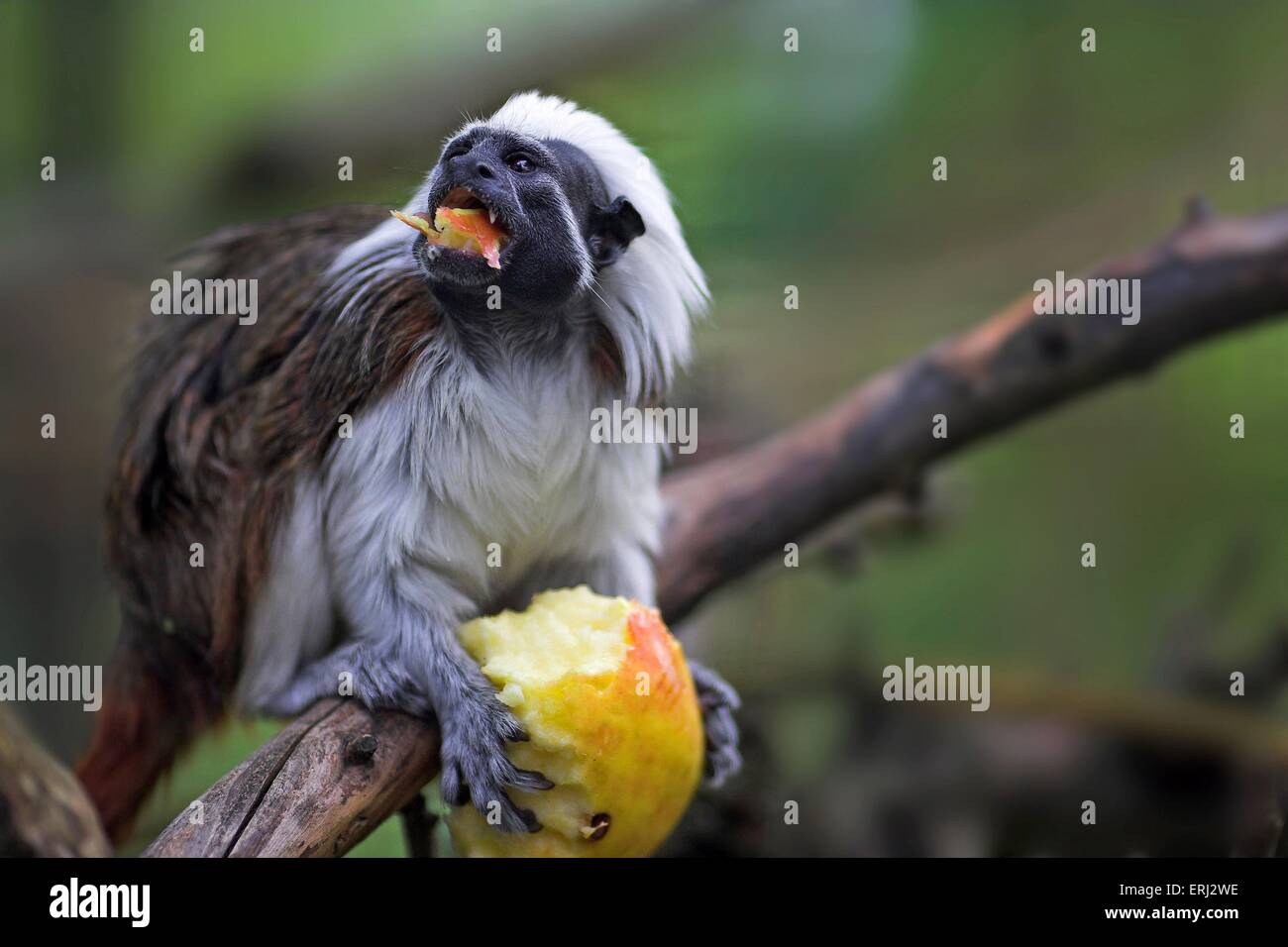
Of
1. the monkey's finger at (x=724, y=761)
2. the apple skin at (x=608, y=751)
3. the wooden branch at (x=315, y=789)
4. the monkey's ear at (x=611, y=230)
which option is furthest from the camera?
the monkey's finger at (x=724, y=761)

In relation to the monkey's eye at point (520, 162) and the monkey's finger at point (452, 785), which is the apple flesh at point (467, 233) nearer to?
the monkey's eye at point (520, 162)

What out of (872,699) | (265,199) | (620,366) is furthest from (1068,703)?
(265,199)

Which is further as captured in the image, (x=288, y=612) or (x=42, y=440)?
(x=42, y=440)

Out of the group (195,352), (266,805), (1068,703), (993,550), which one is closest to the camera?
(266,805)

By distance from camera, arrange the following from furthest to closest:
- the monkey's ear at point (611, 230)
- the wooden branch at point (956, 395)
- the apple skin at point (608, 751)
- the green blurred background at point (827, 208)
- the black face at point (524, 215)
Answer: the green blurred background at point (827, 208), the wooden branch at point (956, 395), the monkey's ear at point (611, 230), the black face at point (524, 215), the apple skin at point (608, 751)

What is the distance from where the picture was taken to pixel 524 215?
5.31 feet

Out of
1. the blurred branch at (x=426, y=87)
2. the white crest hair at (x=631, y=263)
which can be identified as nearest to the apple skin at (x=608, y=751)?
the white crest hair at (x=631, y=263)

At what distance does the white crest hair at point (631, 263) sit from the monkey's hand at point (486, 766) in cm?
58

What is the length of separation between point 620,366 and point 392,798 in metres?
0.77

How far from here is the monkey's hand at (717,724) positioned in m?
1.96

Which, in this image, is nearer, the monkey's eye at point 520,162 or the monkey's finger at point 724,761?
the monkey's eye at point 520,162

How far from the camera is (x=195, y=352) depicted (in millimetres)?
1955

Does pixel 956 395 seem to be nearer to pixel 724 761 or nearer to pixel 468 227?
pixel 724 761

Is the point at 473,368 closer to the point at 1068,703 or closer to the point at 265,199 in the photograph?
the point at 1068,703
